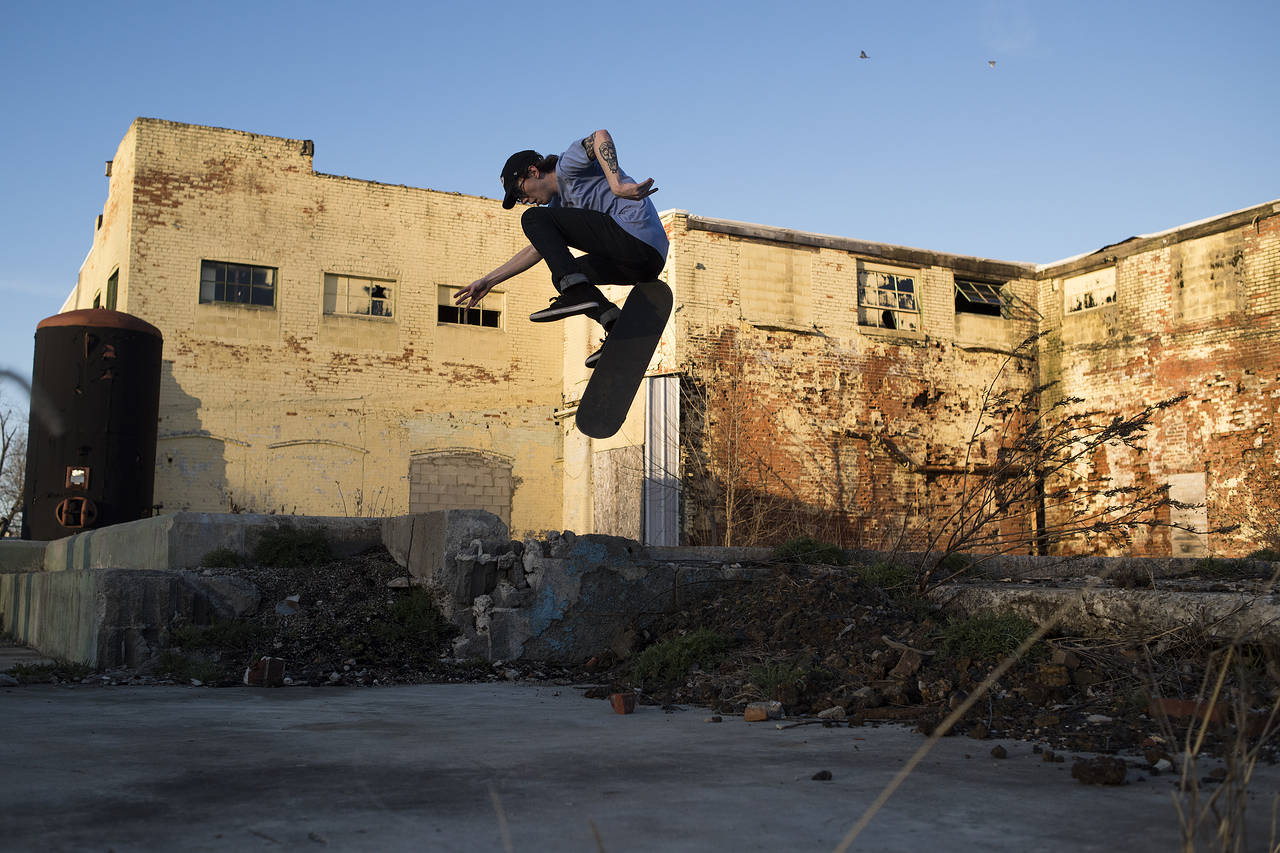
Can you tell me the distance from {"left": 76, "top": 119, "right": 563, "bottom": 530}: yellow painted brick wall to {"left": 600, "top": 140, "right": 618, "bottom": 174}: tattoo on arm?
14.0m

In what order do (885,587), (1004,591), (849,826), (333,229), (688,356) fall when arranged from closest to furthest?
1. (849,826)
2. (1004,591)
3. (885,587)
4. (688,356)
5. (333,229)

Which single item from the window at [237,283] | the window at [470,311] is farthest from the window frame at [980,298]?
the window at [237,283]

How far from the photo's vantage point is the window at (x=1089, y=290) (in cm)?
1722

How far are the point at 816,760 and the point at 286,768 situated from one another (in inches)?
62.2

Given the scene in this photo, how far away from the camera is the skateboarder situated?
4324mm

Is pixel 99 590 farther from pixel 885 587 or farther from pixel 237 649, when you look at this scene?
pixel 885 587

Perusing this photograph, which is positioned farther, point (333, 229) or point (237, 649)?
point (333, 229)

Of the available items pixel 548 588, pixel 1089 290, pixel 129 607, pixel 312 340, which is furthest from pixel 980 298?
pixel 129 607

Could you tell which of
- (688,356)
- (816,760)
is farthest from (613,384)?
(688,356)

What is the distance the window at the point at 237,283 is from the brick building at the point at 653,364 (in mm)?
35

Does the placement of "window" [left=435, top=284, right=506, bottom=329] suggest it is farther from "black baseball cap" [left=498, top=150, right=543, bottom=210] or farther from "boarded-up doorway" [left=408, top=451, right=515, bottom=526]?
"black baseball cap" [left=498, top=150, right=543, bottom=210]

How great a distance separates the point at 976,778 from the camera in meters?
2.87

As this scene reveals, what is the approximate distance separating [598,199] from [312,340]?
14.4 metres

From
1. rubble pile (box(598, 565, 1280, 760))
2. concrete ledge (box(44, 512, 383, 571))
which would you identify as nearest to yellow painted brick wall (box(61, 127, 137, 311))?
concrete ledge (box(44, 512, 383, 571))
